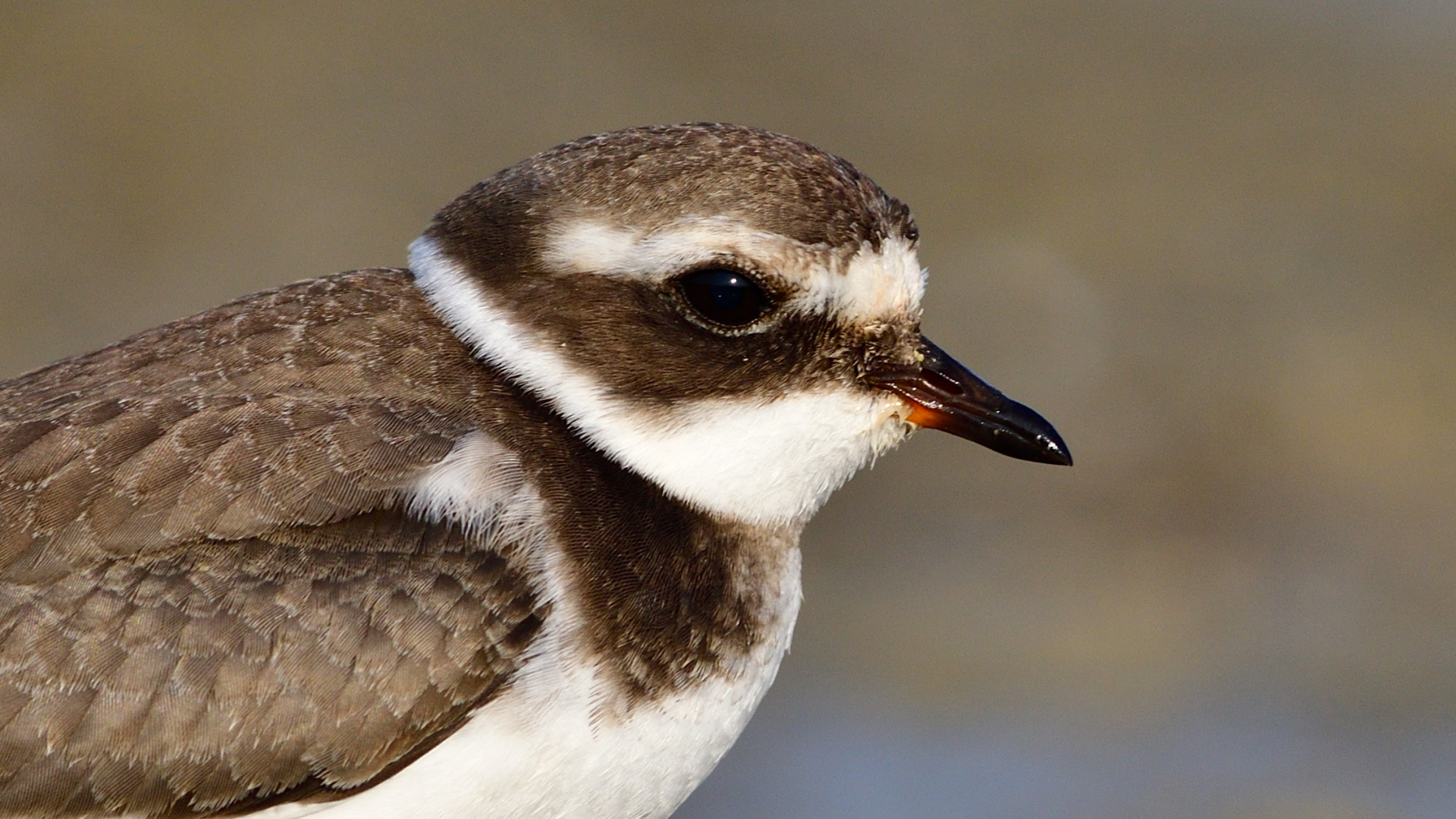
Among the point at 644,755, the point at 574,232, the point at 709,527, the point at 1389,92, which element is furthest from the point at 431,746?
the point at 1389,92

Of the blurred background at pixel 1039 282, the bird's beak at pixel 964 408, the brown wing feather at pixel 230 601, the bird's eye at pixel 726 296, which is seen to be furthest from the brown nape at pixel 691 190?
the blurred background at pixel 1039 282

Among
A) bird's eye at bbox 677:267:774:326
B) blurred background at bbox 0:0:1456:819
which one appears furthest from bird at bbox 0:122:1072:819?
blurred background at bbox 0:0:1456:819

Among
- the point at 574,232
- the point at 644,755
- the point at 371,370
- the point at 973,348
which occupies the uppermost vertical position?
the point at 973,348

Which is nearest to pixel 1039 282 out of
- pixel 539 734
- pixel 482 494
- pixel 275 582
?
pixel 482 494

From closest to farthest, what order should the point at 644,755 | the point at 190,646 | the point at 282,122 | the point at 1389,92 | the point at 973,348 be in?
the point at 190,646 < the point at 644,755 < the point at 973,348 < the point at 282,122 < the point at 1389,92

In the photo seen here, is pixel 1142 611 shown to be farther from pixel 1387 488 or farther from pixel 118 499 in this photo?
pixel 118 499

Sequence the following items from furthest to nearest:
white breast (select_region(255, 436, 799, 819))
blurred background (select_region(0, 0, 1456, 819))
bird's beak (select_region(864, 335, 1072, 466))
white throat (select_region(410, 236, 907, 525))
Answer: blurred background (select_region(0, 0, 1456, 819)) < bird's beak (select_region(864, 335, 1072, 466)) < white throat (select_region(410, 236, 907, 525)) < white breast (select_region(255, 436, 799, 819))

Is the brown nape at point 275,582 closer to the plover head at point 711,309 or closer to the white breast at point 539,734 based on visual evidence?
the white breast at point 539,734

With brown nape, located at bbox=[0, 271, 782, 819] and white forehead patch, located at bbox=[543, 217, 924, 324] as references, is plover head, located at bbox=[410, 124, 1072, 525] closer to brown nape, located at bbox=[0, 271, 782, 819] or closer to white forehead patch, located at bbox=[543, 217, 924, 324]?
white forehead patch, located at bbox=[543, 217, 924, 324]
